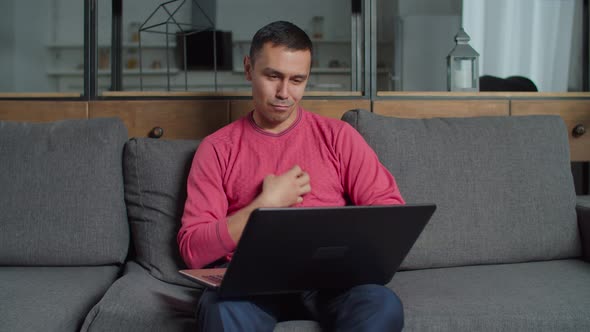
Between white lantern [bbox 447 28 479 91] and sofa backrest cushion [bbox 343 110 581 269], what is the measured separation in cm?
45

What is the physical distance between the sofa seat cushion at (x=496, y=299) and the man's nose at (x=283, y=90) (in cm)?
52

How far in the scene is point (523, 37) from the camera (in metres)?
4.18

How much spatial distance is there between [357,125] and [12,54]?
497 cm

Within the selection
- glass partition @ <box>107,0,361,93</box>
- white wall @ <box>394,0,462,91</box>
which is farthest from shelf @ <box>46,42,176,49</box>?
white wall @ <box>394,0,462,91</box>

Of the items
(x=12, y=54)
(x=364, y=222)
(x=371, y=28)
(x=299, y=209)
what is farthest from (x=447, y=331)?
(x=12, y=54)

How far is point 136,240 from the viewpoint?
1.53 m

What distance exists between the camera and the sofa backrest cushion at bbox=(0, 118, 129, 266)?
1.48 m

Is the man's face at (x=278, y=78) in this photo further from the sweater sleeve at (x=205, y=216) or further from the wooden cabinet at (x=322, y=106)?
the wooden cabinet at (x=322, y=106)

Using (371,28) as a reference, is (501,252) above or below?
below

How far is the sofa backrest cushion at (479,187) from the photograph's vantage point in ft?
5.03

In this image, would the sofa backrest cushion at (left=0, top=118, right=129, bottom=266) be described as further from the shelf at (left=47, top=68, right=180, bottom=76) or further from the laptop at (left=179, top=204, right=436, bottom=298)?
the shelf at (left=47, top=68, right=180, bottom=76)

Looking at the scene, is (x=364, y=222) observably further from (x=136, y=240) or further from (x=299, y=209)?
(x=136, y=240)

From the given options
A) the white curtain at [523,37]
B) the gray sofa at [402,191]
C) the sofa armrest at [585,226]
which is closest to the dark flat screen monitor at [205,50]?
the white curtain at [523,37]

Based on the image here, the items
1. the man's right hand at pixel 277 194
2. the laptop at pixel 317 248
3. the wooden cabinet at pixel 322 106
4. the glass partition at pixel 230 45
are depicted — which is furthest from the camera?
the glass partition at pixel 230 45
